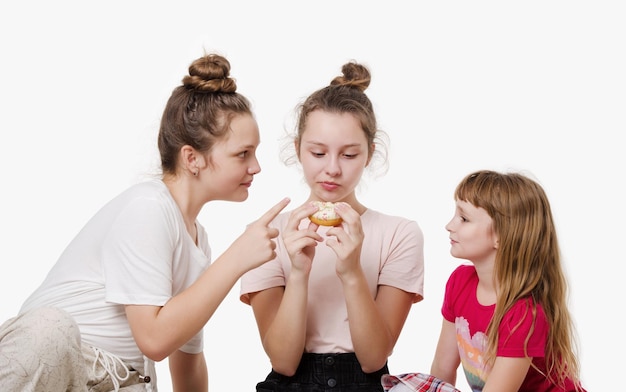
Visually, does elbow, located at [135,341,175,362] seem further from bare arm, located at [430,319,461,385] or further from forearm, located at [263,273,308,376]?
bare arm, located at [430,319,461,385]

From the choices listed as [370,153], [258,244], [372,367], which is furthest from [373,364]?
[370,153]

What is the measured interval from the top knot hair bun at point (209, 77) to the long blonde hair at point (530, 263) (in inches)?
37.8

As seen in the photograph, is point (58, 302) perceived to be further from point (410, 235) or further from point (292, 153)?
point (410, 235)

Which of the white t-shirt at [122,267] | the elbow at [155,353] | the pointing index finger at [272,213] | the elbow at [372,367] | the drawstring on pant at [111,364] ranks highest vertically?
the pointing index finger at [272,213]

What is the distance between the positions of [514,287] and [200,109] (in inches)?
48.7

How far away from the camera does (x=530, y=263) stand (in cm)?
282

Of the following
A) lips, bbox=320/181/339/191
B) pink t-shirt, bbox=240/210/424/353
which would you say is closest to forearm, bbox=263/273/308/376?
pink t-shirt, bbox=240/210/424/353

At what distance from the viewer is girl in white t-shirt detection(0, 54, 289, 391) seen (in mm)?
2564

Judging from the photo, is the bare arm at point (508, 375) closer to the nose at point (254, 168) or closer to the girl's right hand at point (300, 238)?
the girl's right hand at point (300, 238)

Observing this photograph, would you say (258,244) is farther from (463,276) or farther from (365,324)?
(463,276)

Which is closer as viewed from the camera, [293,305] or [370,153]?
[293,305]

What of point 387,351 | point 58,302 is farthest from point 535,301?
point 58,302

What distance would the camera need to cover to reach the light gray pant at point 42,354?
8.22 feet

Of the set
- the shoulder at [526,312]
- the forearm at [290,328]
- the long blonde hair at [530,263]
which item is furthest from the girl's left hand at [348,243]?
the shoulder at [526,312]
